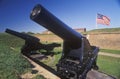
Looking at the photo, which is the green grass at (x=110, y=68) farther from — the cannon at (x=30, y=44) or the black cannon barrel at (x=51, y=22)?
the cannon at (x=30, y=44)

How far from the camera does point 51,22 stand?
9.26ft

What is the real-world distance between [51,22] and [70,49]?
1.07 metres

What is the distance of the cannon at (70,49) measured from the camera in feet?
9.12

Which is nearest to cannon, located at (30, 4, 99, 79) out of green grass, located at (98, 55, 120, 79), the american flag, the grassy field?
the grassy field

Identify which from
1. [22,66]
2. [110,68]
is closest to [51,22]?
[110,68]

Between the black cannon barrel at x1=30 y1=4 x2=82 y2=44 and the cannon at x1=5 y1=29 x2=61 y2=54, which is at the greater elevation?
the black cannon barrel at x1=30 y1=4 x2=82 y2=44

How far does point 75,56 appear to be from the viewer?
360cm

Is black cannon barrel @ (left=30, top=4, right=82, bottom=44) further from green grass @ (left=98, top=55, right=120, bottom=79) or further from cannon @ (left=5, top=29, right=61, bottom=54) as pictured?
green grass @ (left=98, top=55, right=120, bottom=79)

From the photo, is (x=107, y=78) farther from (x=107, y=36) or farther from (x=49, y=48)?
(x=107, y=36)

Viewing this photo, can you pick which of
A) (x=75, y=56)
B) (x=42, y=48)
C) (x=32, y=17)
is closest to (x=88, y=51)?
(x=75, y=56)

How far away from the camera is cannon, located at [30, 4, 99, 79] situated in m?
2.78

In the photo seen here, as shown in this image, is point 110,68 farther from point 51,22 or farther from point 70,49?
point 51,22

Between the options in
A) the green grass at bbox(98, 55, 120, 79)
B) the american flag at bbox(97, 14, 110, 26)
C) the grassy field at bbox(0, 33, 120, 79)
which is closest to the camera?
the grassy field at bbox(0, 33, 120, 79)

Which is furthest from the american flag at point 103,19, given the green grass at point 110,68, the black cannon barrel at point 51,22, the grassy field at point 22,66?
the black cannon barrel at point 51,22
